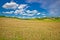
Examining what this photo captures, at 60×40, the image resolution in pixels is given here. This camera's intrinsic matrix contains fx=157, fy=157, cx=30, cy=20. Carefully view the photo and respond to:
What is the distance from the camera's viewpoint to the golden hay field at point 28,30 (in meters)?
3.04

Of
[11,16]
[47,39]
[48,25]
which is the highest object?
[11,16]

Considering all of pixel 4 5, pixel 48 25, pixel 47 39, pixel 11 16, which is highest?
pixel 4 5

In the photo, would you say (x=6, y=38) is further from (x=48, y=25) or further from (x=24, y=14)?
(x=48, y=25)

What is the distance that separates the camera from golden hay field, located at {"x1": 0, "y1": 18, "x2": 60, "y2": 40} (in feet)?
9.97

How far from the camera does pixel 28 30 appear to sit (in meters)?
3.09

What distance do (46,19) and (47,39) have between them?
0.42m

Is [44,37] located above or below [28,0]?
below

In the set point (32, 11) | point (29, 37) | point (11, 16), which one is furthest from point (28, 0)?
point (29, 37)

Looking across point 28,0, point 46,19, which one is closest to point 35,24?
point 46,19

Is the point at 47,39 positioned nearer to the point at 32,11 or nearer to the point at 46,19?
the point at 46,19

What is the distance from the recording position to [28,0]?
3.13 metres

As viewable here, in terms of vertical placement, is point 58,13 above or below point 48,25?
above

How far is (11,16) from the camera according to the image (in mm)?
3160

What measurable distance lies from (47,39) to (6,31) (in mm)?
817
